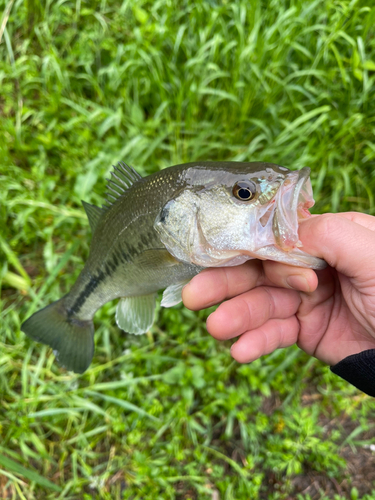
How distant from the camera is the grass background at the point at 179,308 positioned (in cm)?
228

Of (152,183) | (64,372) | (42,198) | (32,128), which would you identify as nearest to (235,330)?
(152,183)

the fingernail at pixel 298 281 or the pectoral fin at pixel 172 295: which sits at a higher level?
the fingernail at pixel 298 281

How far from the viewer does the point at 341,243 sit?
1.27 metres

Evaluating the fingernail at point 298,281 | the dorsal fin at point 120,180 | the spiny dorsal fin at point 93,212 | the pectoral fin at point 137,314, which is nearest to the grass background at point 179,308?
the pectoral fin at point 137,314

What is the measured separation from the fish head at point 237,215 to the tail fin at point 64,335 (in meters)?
0.93

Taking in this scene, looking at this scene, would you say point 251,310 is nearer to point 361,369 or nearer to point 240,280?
point 240,280

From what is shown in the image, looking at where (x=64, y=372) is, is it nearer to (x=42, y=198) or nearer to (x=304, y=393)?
(x=42, y=198)

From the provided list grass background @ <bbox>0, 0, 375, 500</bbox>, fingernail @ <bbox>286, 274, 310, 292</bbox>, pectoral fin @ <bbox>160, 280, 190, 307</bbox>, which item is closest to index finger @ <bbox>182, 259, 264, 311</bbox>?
pectoral fin @ <bbox>160, 280, 190, 307</bbox>

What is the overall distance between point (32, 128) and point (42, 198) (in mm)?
1034

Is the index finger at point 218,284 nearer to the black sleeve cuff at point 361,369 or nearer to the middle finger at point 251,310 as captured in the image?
the middle finger at point 251,310

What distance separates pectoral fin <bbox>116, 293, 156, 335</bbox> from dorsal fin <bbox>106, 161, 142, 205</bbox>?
60 cm

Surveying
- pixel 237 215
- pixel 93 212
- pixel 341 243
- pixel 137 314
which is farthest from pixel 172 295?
pixel 341 243

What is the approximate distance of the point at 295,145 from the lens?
2572 millimetres

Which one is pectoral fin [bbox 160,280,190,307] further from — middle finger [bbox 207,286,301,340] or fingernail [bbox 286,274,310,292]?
fingernail [bbox 286,274,310,292]
